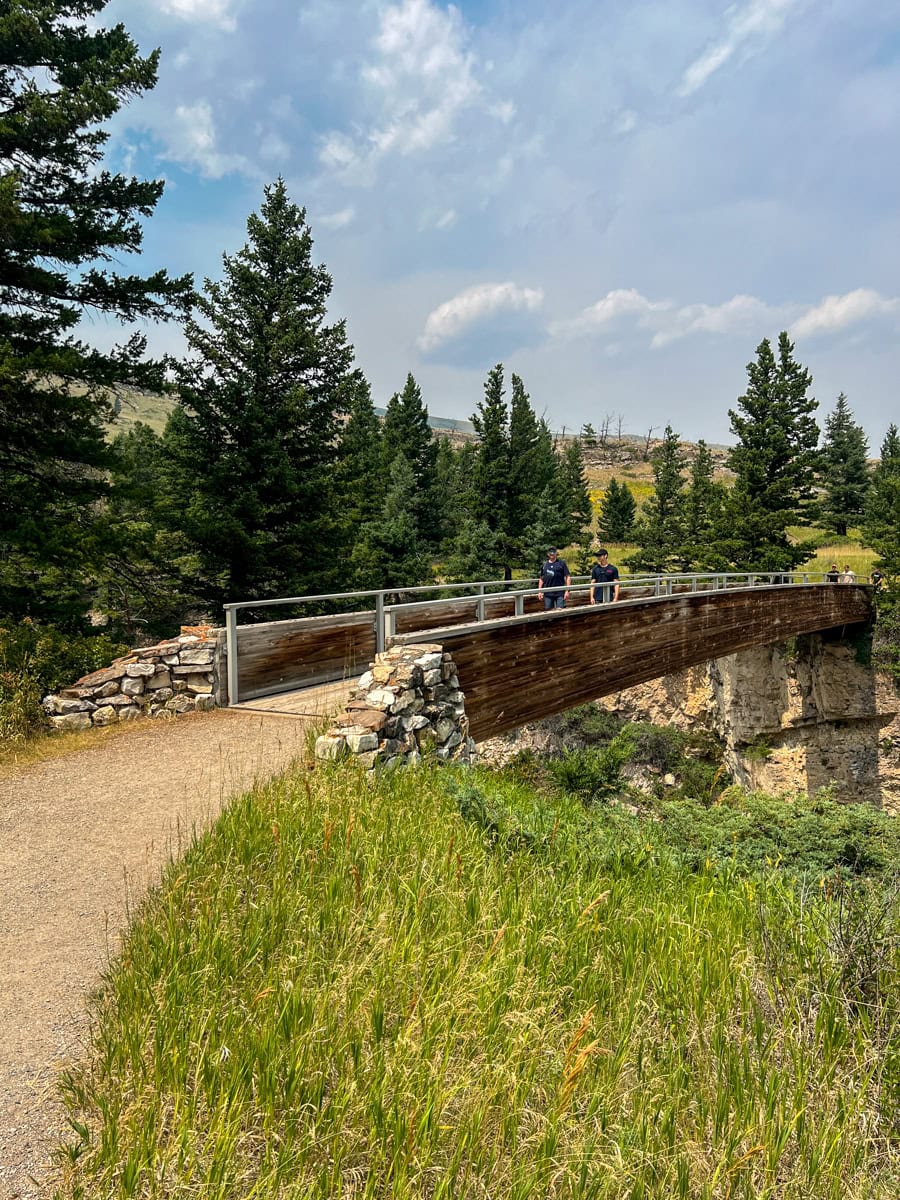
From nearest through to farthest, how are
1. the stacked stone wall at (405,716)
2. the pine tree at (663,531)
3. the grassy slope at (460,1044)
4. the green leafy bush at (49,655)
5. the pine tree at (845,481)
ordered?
1. the grassy slope at (460,1044)
2. the stacked stone wall at (405,716)
3. the green leafy bush at (49,655)
4. the pine tree at (663,531)
5. the pine tree at (845,481)

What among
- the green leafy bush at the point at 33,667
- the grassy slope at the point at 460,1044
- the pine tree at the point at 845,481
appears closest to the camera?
the grassy slope at the point at 460,1044

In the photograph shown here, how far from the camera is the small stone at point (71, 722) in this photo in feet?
26.7

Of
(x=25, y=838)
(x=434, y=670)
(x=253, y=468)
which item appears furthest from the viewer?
(x=253, y=468)

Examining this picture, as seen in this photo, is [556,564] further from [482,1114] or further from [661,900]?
[482,1114]

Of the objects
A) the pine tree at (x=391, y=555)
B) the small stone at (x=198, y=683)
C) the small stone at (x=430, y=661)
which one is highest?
the pine tree at (x=391, y=555)

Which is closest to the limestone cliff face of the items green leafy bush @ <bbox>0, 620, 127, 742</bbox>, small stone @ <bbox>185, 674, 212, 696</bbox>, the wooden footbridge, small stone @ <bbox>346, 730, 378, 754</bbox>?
the wooden footbridge

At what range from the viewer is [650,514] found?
52.3 meters

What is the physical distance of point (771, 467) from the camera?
120 ft

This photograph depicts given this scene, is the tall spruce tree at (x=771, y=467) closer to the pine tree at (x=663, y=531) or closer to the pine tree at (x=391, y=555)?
the pine tree at (x=663, y=531)

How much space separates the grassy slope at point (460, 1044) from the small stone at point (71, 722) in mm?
5177

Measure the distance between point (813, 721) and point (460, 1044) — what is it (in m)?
30.9

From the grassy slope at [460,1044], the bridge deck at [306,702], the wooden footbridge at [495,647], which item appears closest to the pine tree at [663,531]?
the wooden footbridge at [495,647]

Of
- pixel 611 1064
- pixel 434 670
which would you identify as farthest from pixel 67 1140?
pixel 434 670

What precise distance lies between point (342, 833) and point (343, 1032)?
1939 mm
